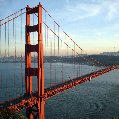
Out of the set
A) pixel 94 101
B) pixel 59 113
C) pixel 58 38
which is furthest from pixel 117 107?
pixel 58 38

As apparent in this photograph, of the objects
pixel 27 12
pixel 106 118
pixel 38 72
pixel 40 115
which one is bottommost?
pixel 106 118

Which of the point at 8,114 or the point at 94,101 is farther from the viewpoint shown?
the point at 94,101

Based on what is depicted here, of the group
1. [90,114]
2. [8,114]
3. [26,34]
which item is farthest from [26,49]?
[90,114]

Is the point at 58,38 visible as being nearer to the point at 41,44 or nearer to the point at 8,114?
the point at 41,44

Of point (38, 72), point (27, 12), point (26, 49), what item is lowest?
point (38, 72)

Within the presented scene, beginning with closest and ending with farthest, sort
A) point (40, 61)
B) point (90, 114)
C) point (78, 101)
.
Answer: point (40, 61) < point (90, 114) < point (78, 101)

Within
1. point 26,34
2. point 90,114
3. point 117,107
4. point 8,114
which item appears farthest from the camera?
point 117,107

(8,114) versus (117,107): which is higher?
(8,114)

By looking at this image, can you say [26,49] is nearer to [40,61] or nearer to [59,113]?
[40,61]

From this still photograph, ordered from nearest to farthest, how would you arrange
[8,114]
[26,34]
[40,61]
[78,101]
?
[8,114], [40,61], [26,34], [78,101]
